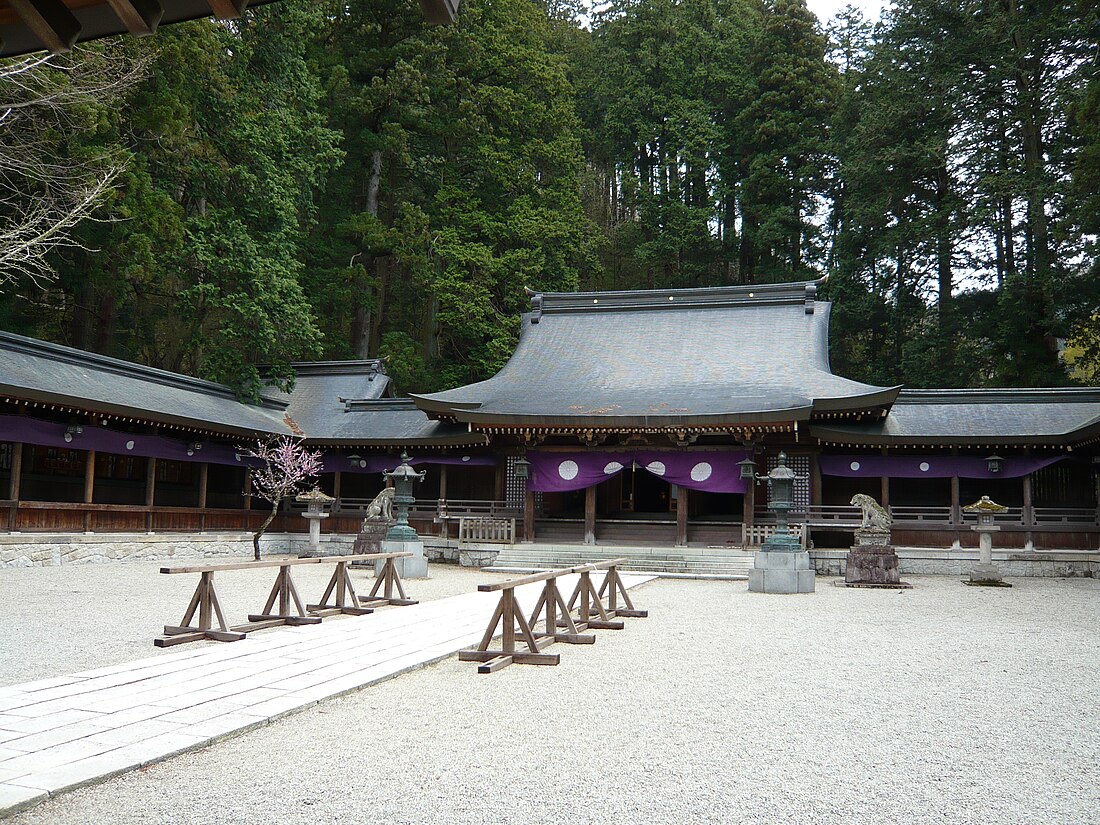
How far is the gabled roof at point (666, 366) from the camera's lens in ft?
60.7

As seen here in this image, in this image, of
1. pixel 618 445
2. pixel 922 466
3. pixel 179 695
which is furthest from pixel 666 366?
pixel 179 695

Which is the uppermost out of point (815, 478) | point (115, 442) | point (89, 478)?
point (115, 442)

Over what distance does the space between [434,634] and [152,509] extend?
514 inches

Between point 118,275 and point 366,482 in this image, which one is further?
point 366,482

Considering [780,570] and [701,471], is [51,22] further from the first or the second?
[701,471]

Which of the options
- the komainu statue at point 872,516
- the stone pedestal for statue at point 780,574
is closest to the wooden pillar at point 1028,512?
the komainu statue at point 872,516

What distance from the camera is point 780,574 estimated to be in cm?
1374

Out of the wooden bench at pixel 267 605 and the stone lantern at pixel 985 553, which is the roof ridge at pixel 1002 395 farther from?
the wooden bench at pixel 267 605

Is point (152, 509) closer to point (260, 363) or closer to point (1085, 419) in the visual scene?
point (260, 363)

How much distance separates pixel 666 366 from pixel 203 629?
15836mm

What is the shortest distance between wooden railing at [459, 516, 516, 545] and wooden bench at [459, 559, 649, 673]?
9175 mm

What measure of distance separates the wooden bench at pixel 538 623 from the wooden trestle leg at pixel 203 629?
7.29ft

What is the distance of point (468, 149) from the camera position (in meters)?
32.0

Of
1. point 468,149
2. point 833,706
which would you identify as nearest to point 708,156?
point 468,149
